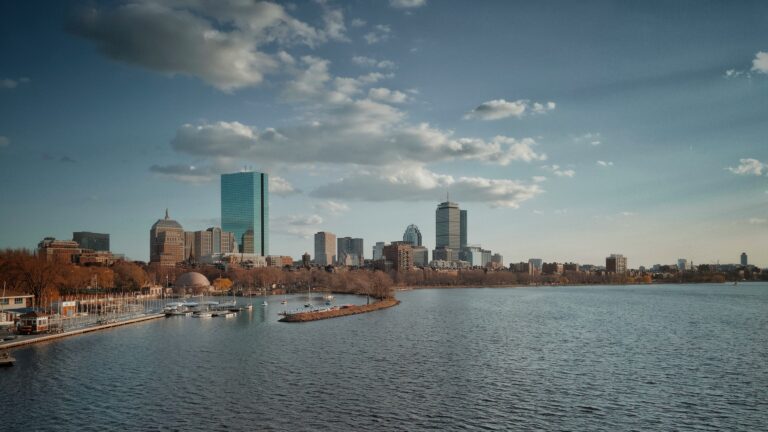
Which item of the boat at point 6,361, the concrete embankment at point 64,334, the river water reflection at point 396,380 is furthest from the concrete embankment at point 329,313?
the boat at point 6,361

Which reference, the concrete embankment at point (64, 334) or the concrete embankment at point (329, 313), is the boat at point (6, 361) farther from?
the concrete embankment at point (329, 313)

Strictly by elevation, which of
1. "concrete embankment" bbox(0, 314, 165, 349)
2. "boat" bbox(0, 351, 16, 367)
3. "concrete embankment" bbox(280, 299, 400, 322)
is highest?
"boat" bbox(0, 351, 16, 367)

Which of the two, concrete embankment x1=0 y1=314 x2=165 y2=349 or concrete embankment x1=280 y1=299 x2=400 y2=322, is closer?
concrete embankment x1=0 y1=314 x2=165 y2=349

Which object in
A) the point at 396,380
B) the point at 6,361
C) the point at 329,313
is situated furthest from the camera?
the point at 329,313

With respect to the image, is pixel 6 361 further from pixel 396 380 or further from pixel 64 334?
pixel 396 380

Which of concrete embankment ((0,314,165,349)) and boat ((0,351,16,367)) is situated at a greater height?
boat ((0,351,16,367))

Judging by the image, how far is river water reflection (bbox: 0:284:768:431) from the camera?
4322 centimetres

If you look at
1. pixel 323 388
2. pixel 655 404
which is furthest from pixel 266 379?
pixel 655 404

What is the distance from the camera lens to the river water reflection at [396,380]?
4322cm

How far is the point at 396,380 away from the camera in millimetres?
55219

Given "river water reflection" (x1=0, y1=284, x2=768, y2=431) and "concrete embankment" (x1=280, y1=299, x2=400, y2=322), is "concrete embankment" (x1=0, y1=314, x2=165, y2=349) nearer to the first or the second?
"river water reflection" (x1=0, y1=284, x2=768, y2=431)

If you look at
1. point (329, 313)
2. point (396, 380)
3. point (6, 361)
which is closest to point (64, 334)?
→ point (6, 361)

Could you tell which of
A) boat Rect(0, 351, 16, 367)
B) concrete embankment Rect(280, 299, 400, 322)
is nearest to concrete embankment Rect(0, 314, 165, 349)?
boat Rect(0, 351, 16, 367)

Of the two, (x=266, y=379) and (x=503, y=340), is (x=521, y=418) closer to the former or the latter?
(x=266, y=379)
